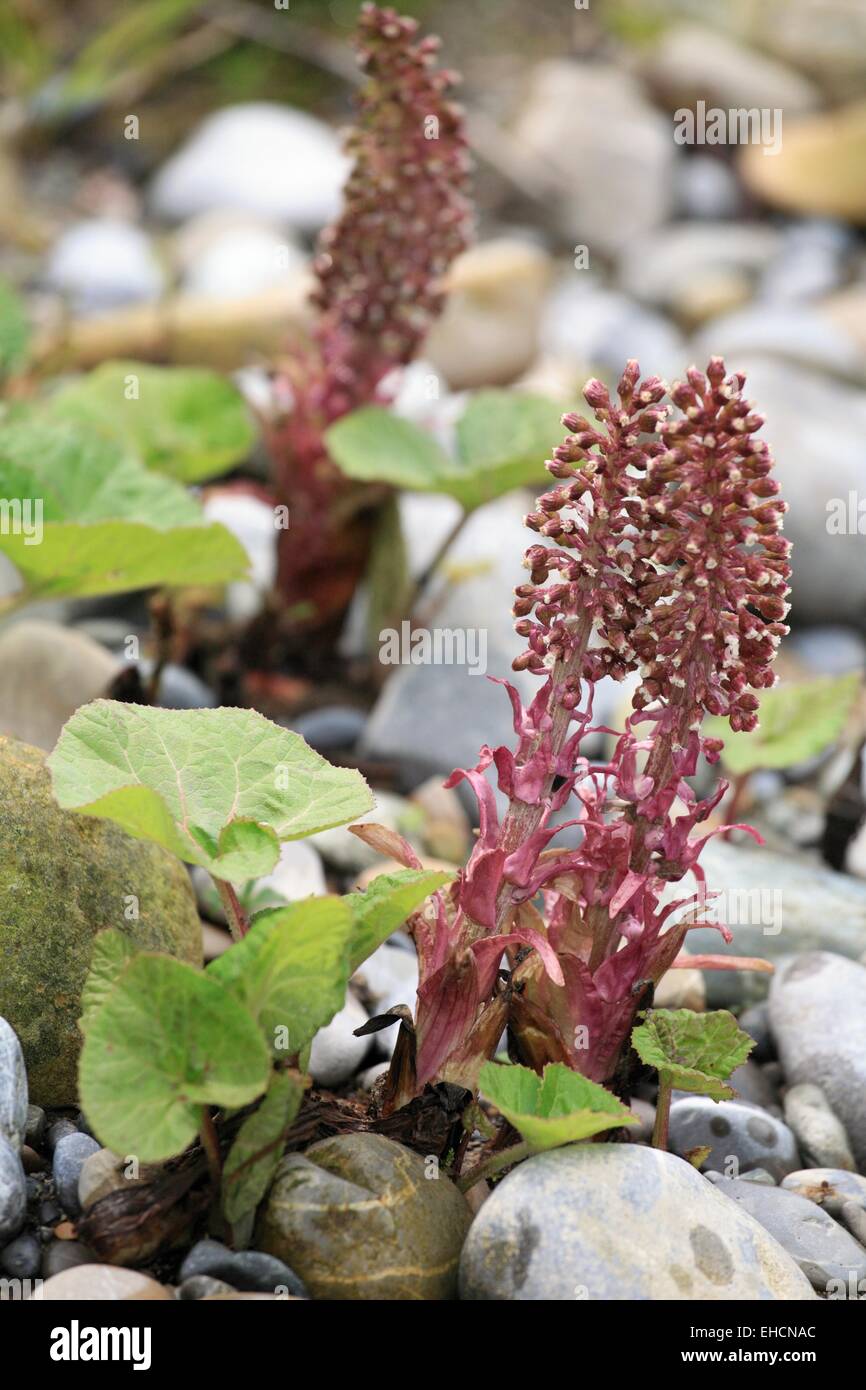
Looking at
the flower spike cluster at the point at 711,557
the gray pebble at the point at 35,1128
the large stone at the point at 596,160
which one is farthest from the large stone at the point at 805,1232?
the large stone at the point at 596,160

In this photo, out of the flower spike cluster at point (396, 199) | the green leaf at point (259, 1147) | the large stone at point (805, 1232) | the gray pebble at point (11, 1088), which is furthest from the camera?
the flower spike cluster at point (396, 199)

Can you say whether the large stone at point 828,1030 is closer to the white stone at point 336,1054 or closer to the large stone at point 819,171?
the white stone at point 336,1054

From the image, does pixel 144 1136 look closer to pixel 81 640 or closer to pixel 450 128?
pixel 81 640

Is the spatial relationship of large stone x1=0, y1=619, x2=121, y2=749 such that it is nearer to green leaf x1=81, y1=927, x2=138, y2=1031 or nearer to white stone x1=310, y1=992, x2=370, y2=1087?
white stone x1=310, y1=992, x2=370, y2=1087

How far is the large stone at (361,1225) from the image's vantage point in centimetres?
198

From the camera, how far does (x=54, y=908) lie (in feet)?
7.57

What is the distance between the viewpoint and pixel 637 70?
8836 millimetres

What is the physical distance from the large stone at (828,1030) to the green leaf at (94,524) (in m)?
1.42

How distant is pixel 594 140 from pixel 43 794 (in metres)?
6.60

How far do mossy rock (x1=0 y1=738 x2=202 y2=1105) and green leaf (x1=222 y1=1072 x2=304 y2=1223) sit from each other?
45 centimetres

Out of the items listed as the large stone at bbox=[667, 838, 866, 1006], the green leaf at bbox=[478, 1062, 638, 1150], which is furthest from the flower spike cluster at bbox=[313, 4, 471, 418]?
the green leaf at bbox=[478, 1062, 638, 1150]

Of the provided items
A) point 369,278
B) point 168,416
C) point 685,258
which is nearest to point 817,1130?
point 369,278

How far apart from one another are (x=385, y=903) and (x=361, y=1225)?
1.45ft

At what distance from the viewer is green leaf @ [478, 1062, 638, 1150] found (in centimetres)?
195
